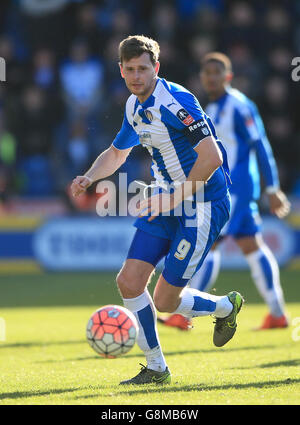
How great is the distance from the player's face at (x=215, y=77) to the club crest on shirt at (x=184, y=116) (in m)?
2.85

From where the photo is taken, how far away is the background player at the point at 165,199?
16.7ft

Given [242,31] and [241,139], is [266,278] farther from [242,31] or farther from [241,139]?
[242,31]

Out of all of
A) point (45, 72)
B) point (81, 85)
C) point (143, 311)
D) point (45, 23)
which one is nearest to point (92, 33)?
point (45, 72)

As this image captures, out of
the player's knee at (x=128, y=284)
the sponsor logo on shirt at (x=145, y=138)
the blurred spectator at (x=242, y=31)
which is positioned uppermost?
the blurred spectator at (x=242, y=31)

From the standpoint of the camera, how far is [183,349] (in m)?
6.93

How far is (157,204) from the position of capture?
5066 millimetres

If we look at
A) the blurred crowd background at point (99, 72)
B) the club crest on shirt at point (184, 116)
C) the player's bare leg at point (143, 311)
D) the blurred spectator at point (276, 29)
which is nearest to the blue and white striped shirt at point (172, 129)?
the club crest on shirt at point (184, 116)

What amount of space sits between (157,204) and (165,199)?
0.20 ft

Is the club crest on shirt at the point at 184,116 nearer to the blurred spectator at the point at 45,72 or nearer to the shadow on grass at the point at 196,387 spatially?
the shadow on grass at the point at 196,387

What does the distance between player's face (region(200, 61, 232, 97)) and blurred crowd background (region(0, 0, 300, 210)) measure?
15.8 feet

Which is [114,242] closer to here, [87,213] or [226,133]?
[87,213]
